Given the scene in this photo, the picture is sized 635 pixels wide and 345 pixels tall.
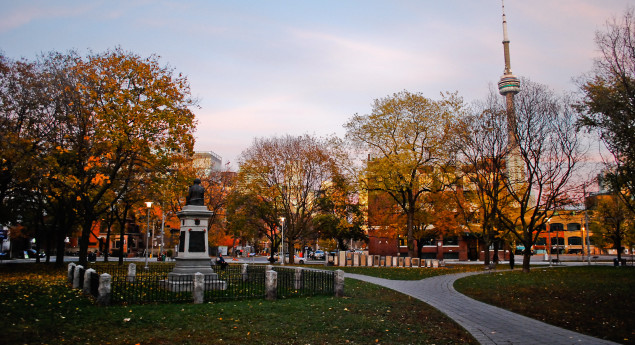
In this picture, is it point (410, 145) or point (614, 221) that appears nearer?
point (410, 145)

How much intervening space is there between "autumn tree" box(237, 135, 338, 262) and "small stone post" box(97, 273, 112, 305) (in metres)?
30.7

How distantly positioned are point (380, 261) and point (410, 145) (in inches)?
463

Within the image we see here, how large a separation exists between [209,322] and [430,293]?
1145 cm

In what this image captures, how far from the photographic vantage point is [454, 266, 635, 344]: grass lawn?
11.9 m

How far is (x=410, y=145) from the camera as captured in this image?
130 ft

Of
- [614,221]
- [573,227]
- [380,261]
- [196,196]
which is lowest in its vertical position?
[380,261]

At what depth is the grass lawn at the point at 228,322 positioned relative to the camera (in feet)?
31.5

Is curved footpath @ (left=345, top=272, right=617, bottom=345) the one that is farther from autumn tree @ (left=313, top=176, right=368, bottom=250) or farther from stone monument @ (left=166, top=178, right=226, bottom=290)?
autumn tree @ (left=313, top=176, right=368, bottom=250)

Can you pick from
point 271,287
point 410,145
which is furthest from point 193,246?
point 410,145

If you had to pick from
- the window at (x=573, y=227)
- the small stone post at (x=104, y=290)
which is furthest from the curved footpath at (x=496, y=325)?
the window at (x=573, y=227)

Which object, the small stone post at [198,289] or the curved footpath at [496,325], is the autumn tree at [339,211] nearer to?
the curved footpath at [496,325]

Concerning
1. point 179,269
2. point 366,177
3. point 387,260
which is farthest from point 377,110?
point 179,269

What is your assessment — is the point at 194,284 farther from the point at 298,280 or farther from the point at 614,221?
the point at 614,221

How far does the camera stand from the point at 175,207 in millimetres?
48094
